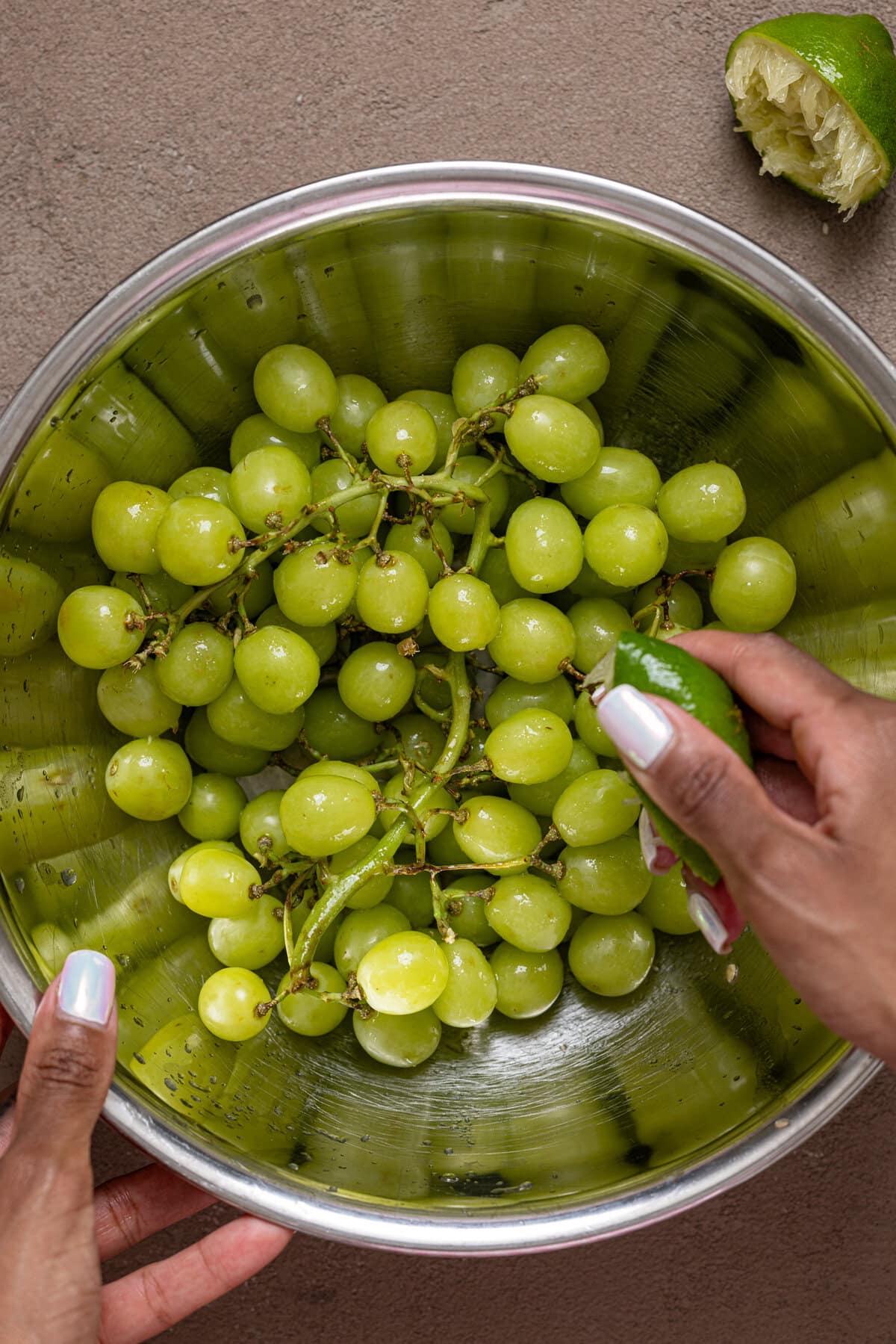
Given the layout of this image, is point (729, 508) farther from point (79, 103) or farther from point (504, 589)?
point (79, 103)

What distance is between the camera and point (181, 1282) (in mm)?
851

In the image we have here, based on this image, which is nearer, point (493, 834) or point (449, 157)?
point (493, 834)

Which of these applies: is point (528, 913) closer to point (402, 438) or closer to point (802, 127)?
point (402, 438)

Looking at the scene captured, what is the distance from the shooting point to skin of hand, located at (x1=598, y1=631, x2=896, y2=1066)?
57 cm

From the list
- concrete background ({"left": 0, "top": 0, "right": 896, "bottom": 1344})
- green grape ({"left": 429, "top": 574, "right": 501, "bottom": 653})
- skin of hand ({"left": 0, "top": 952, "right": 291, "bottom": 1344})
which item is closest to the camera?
skin of hand ({"left": 0, "top": 952, "right": 291, "bottom": 1344})

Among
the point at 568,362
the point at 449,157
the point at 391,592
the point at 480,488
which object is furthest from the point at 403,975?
the point at 449,157

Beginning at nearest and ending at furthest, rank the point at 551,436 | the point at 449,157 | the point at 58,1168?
the point at 58,1168 < the point at 551,436 < the point at 449,157

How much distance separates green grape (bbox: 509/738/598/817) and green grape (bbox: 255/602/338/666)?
19 centimetres

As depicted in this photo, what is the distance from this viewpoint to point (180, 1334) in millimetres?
1047

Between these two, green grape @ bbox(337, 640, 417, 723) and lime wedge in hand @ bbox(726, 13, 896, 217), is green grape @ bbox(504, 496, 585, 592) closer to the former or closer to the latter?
green grape @ bbox(337, 640, 417, 723)

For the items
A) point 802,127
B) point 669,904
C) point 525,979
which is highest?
point 802,127

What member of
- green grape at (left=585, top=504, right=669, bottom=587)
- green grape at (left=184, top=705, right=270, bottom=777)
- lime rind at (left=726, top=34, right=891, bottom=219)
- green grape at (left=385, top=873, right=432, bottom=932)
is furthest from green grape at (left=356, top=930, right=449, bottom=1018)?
lime rind at (left=726, top=34, right=891, bottom=219)

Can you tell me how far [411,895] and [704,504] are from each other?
40cm

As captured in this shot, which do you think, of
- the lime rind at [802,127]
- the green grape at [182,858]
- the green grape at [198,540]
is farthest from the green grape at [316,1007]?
the lime rind at [802,127]
